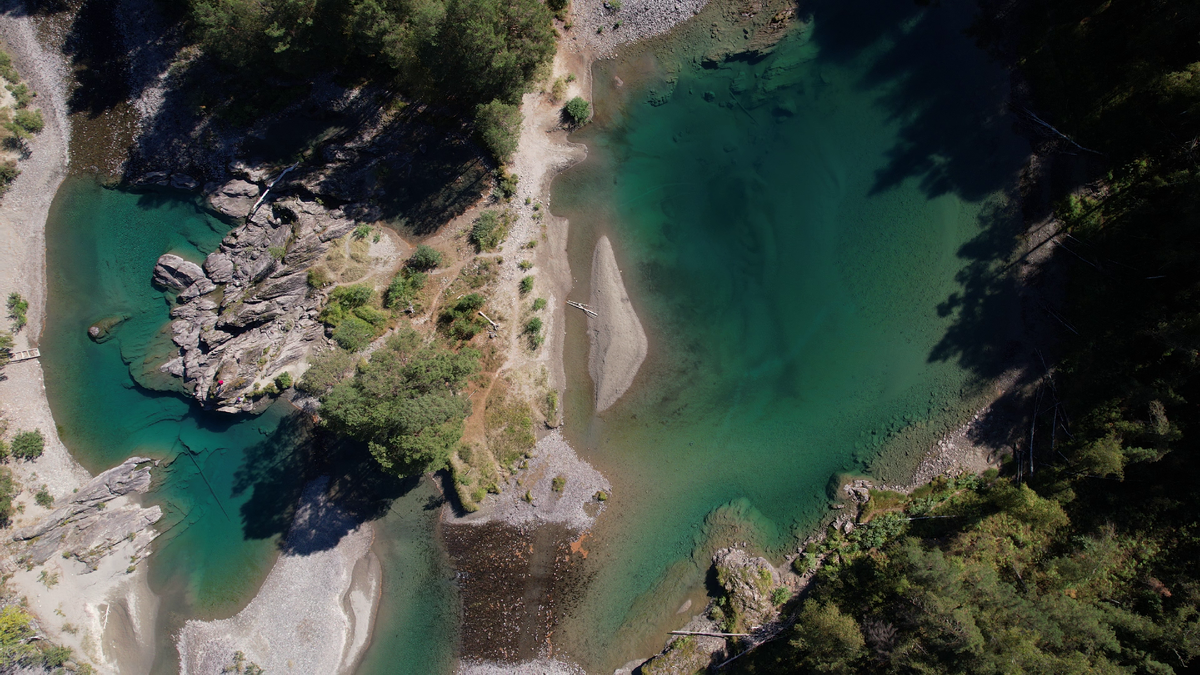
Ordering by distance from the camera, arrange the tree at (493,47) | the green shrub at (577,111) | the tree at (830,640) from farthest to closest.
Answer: the green shrub at (577,111)
the tree at (830,640)
the tree at (493,47)

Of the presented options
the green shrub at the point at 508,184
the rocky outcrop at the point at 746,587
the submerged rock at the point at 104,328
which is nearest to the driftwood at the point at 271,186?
the submerged rock at the point at 104,328

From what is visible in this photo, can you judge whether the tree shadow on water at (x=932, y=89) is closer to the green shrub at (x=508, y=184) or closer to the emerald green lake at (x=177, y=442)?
the green shrub at (x=508, y=184)

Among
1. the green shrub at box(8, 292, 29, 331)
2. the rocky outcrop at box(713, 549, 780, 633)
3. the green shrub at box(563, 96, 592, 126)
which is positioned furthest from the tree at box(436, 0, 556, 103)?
the rocky outcrop at box(713, 549, 780, 633)

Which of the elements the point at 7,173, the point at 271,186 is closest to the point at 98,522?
the point at 7,173

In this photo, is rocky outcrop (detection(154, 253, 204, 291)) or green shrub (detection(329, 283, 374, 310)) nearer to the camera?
green shrub (detection(329, 283, 374, 310))

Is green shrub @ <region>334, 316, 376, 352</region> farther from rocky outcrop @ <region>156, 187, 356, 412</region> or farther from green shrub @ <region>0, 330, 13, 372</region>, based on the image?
green shrub @ <region>0, 330, 13, 372</region>
